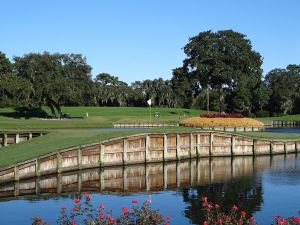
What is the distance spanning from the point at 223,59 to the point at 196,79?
886 cm

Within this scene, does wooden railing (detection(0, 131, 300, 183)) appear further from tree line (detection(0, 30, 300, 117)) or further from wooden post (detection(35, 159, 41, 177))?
tree line (detection(0, 30, 300, 117))

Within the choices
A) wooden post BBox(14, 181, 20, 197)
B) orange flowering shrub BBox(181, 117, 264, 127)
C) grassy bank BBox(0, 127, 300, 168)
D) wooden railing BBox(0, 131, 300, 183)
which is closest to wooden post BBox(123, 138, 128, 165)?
wooden railing BBox(0, 131, 300, 183)

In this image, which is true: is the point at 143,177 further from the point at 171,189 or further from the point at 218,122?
the point at 218,122

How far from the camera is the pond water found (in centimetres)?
2620

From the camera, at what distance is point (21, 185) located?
109 ft

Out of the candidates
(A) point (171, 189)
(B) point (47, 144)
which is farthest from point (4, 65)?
(A) point (171, 189)

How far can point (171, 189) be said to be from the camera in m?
33.2

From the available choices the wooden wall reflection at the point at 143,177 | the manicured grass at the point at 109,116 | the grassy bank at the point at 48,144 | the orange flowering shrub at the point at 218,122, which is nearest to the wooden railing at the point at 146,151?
the grassy bank at the point at 48,144

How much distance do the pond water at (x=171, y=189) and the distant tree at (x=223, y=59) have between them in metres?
71.9

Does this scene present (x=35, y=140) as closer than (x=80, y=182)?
No

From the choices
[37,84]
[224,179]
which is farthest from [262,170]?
[37,84]

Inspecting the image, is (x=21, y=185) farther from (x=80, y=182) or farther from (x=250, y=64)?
(x=250, y=64)

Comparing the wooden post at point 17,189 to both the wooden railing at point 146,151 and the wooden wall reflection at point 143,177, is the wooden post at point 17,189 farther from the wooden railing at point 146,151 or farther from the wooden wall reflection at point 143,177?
the wooden railing at point 146,151

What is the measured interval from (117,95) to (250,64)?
71.9m
